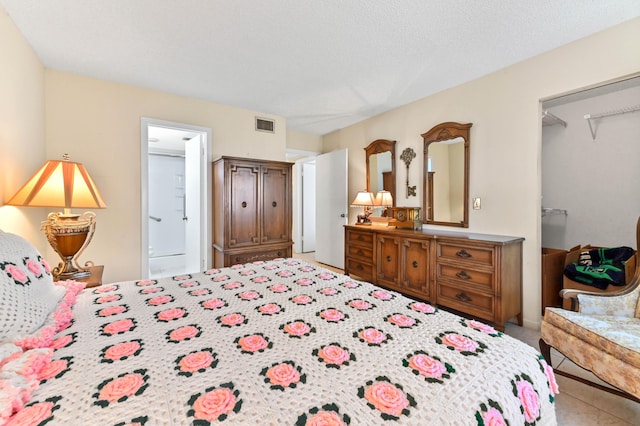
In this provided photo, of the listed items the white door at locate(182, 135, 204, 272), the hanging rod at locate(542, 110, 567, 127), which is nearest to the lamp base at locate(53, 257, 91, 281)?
the white door at locate(182, 135, 204, 272)

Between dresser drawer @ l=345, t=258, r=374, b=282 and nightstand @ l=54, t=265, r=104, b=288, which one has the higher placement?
nightstand @ l=54, t=265, r=104, b=288

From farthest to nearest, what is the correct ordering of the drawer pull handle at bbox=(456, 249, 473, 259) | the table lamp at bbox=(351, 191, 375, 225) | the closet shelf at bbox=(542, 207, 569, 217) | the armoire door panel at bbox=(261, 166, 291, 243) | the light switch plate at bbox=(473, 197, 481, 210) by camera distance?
the table lamp at bbox=(351, 191, 375, 225), the armoire door panel at bbox=(261, 166, 291, 243), the closet shelf at bbox=(542, 207, 569, 217), the light switch plate at bbox=(473, 197, 481, 210), the drawer pull handle at bbox=(456, 249, 473, 259)

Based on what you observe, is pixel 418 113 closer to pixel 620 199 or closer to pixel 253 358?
pixel 620 199

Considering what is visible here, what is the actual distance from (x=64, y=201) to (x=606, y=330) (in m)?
3.43

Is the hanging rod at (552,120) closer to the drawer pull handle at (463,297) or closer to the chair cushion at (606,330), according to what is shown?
the drawer pull handle at (463,297)

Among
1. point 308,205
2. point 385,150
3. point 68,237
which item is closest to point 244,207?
point 68,237

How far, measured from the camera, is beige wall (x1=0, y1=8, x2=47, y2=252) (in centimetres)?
184

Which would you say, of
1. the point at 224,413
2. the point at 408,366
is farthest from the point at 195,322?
the point at 408,366

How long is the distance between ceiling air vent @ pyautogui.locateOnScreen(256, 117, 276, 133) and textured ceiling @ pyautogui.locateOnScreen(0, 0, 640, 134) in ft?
2.65

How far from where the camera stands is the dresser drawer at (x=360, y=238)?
140 inches

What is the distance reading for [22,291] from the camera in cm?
99

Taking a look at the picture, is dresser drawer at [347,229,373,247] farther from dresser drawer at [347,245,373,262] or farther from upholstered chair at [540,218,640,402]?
upholstered chair at [540,218,640,402]

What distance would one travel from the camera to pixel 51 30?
2.10 meters

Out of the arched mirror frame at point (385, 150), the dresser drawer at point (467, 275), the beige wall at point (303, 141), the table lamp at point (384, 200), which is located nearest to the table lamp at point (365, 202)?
the table lamp at point (384, 200)
